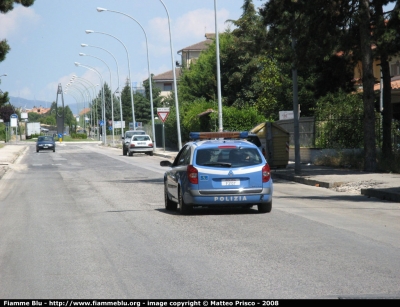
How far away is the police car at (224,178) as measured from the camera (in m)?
15.3

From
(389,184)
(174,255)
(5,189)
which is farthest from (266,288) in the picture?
(5,189)

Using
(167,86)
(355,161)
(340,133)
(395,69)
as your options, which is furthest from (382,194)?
(167,86)

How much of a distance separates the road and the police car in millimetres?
327

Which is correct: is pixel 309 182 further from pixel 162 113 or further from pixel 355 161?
pixel 162 113

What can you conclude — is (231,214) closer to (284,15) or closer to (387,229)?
(387,229)

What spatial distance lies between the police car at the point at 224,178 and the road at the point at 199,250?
327 mm

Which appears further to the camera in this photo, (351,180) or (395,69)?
(395,69)

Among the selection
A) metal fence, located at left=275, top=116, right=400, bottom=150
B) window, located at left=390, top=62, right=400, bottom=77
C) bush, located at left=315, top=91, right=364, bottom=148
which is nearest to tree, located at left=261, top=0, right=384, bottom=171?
metal fence, located at left=275, top=116, right=400, bottom=150

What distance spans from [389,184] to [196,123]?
32656 mm

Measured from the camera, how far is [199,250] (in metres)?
10.9

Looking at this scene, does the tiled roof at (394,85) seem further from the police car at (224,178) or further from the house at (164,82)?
the house at (164,82)

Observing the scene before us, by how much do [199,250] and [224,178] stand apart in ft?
15.0

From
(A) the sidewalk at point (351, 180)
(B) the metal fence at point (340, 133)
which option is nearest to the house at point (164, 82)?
(B) the metal fence at point (340, 133)

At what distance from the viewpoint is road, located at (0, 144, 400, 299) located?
8125mm
